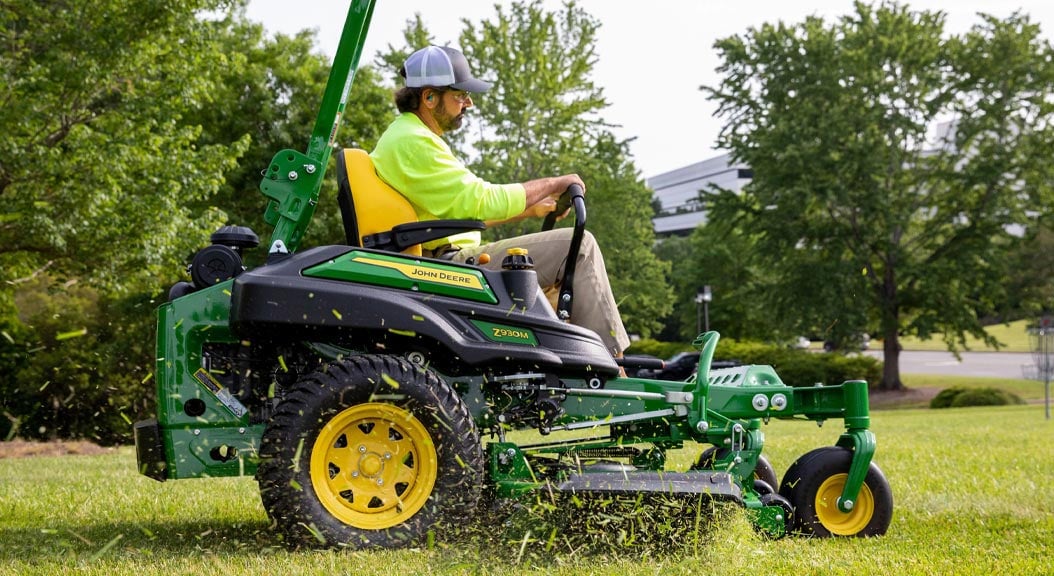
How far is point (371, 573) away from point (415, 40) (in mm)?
26642

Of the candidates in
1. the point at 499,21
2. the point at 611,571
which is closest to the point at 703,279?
the point at 499,21

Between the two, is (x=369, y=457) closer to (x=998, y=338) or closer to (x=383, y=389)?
(x=383, y=389)

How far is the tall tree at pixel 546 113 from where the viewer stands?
91.4 feet

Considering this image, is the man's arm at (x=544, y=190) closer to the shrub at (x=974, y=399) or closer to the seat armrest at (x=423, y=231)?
the seat armrest at (x=423, y=231)

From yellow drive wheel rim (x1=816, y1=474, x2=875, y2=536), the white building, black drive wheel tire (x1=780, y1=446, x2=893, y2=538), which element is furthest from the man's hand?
the white building

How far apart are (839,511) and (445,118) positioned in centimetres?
257

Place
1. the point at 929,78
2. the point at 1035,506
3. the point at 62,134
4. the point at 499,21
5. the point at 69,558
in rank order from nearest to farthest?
the point at 69,558 < the point at 1035,506 < the point at 62,134 < the point at 499,21 < the point at 929,78

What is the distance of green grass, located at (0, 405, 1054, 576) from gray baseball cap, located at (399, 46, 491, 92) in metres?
1.96

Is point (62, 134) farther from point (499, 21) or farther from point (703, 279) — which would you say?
point (703, 279)

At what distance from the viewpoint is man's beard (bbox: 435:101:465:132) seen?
192 inches

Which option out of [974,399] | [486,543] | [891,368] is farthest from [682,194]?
[486,543]

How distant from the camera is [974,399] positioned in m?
30.0

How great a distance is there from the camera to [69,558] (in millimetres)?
4156

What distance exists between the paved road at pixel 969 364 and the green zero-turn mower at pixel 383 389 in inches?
1537
